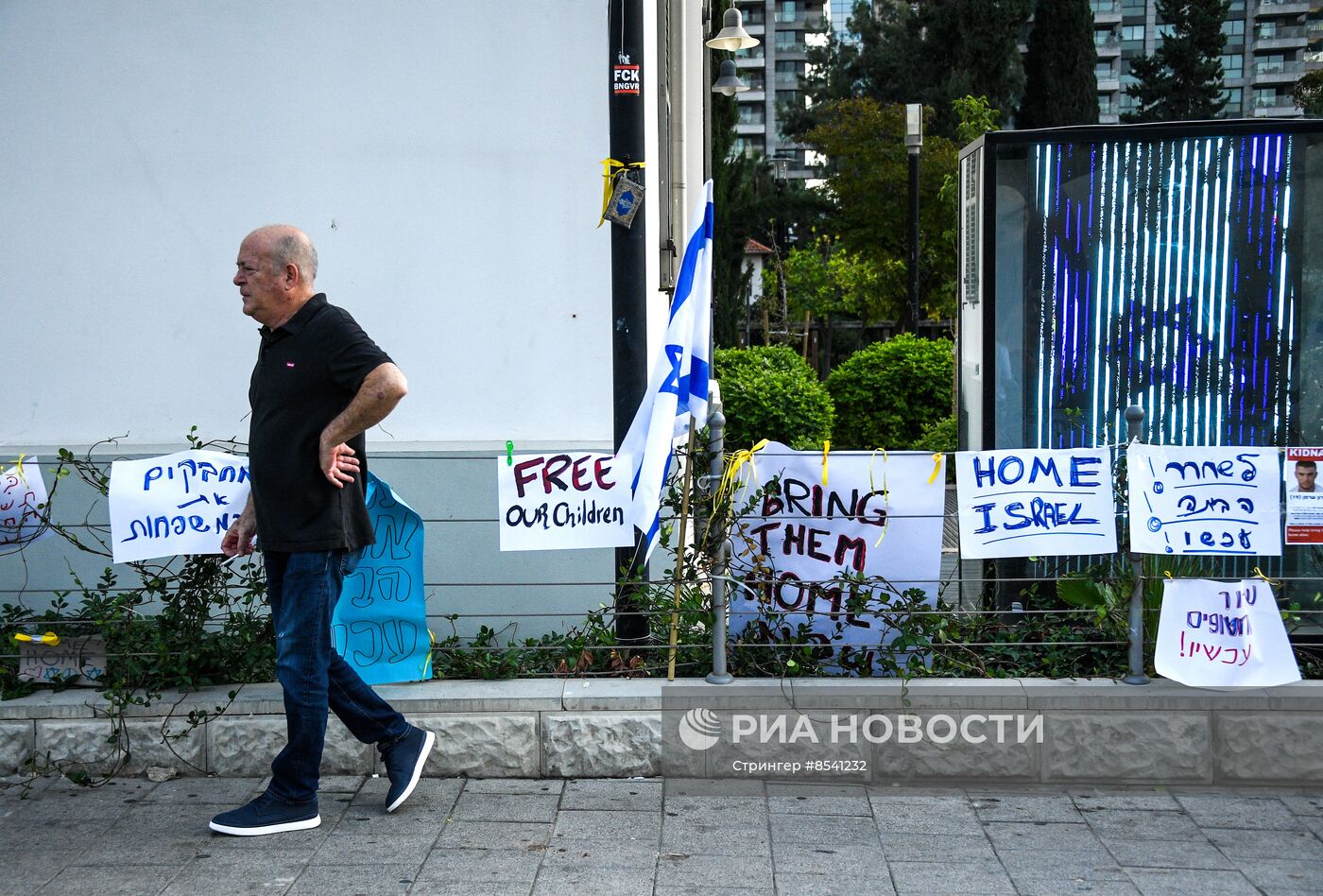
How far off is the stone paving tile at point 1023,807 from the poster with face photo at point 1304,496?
1.35m

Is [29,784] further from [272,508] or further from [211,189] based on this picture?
[211,189]

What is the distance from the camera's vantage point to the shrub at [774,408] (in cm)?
1332

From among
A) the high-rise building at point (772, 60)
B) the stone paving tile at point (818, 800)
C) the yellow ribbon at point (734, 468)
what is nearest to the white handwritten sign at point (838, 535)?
the yellow ribbon at point (734, 468)

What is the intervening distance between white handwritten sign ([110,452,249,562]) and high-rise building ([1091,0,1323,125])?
92.6 m

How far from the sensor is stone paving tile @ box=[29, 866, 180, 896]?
3854mm

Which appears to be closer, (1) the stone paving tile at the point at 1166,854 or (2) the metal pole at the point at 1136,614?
(1) the stone paving tile at the point at 1166,854

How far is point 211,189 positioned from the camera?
601 cm

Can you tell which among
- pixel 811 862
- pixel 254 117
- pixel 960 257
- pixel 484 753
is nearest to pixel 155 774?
pixel 484 753

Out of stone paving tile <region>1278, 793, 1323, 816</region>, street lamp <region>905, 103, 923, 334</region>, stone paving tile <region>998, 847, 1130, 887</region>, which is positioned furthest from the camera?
street lamp <region>905, 103, 923, 334</region>

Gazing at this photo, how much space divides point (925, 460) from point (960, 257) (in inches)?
71.8

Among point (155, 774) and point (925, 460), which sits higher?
point (925, 460)

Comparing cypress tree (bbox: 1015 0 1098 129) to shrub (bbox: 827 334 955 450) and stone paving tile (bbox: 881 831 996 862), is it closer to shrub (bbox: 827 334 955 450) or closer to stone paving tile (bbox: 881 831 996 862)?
shrub (bbox: 827 334 955 450)

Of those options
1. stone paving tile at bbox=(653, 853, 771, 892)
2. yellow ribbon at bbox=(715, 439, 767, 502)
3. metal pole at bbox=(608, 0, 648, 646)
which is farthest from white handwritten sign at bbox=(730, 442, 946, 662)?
stone paving tile at bbox=(653, 853, 771, 892)

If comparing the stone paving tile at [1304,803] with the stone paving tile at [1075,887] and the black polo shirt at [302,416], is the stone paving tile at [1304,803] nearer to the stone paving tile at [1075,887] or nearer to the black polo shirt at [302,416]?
the stone paving tile at [1075,887]
